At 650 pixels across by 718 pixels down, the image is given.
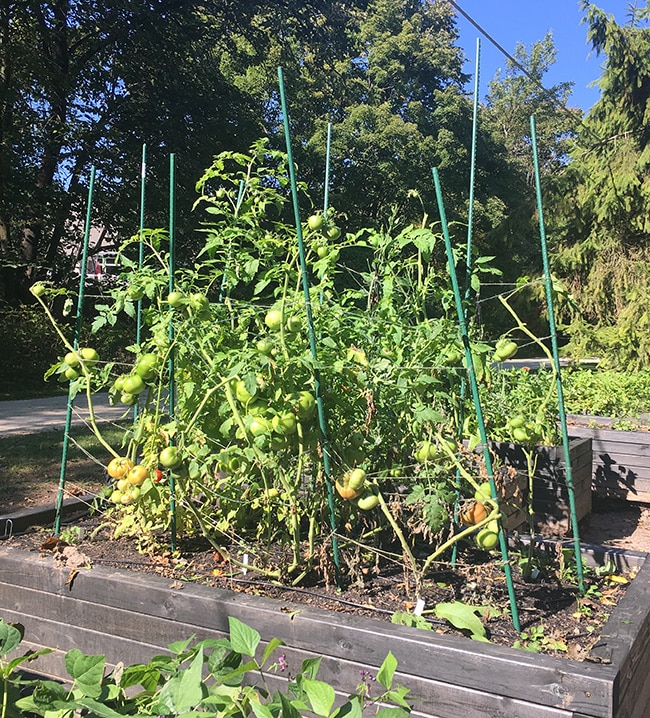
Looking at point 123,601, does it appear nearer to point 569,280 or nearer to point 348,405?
point 348,405

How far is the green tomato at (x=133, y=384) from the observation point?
2096 mm

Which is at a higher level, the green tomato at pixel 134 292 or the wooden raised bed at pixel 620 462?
the green tomato at pixel 134 292

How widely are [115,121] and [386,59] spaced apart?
15.6m

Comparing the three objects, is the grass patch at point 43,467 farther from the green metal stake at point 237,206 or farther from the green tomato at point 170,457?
the green tomato at point 170,457

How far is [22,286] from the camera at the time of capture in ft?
45.6

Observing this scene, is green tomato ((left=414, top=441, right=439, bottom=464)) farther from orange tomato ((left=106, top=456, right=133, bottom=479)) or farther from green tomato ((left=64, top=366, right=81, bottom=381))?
green tomato ((left=64, top=366, right=81, bottom=381))

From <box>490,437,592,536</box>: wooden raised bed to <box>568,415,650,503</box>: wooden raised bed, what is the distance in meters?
0.67

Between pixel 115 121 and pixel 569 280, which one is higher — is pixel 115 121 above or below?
above

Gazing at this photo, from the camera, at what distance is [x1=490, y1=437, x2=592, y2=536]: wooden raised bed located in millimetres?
3574

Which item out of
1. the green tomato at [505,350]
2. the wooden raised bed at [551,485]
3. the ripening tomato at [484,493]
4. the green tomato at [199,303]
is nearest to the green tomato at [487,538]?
the ripening tomato at [484,493]

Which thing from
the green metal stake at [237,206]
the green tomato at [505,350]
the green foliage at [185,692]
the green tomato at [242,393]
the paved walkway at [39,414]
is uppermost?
the green metal stake at [237,206]

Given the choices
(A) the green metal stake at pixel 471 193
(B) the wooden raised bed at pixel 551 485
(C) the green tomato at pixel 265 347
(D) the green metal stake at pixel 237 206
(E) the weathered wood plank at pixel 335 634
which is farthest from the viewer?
(B) the wooden raised bed at pixel 551 485

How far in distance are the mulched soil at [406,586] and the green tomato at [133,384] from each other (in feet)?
2.13

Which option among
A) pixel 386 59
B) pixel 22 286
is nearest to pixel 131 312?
pixel 22 286
